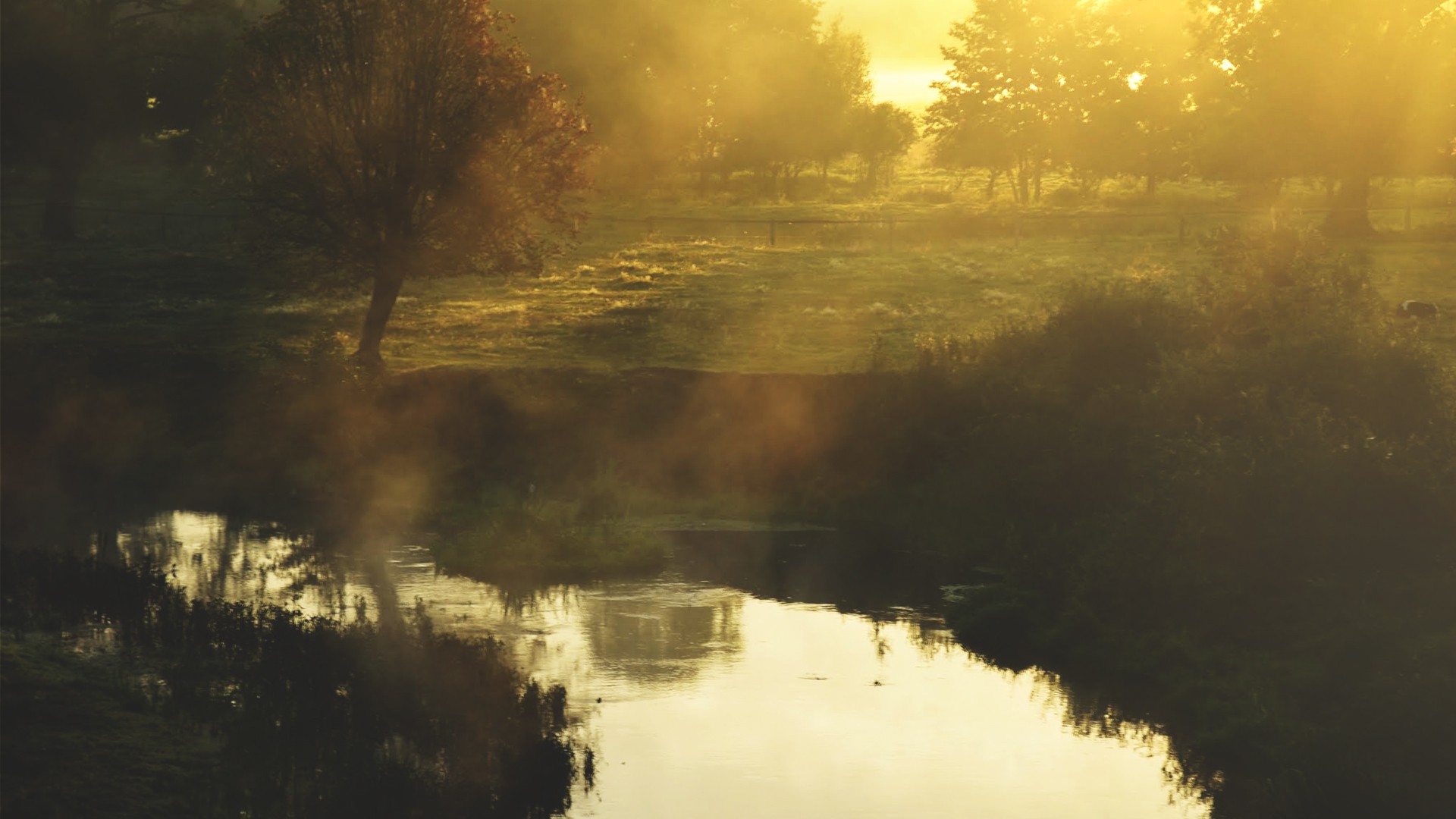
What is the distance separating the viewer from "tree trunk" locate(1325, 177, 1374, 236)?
6228 centimetres

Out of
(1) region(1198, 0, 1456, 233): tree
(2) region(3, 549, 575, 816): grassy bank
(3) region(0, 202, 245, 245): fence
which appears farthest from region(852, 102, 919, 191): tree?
(2) region(3, 549, 575, 816): grassy bank

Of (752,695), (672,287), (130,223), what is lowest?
(752,695)

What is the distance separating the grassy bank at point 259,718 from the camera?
17.2m

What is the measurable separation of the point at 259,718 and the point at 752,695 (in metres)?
7.01

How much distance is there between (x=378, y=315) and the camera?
4028cm

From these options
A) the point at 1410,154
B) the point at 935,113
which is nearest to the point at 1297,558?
the point at 1410,154

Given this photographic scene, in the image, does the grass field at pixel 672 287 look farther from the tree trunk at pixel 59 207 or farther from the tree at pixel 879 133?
the tree at pixel 879 133

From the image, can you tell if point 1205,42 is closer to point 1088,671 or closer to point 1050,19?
point 1050,19

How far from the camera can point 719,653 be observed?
24.4m

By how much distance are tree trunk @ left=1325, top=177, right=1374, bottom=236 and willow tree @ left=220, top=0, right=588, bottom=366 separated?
37.1m

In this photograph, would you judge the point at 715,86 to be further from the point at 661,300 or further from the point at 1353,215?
the point at 661,300

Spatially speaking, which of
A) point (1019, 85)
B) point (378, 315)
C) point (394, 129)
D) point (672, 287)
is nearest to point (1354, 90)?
point (672, 287)

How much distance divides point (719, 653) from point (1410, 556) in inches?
427

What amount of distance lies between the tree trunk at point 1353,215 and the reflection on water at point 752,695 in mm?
42318
